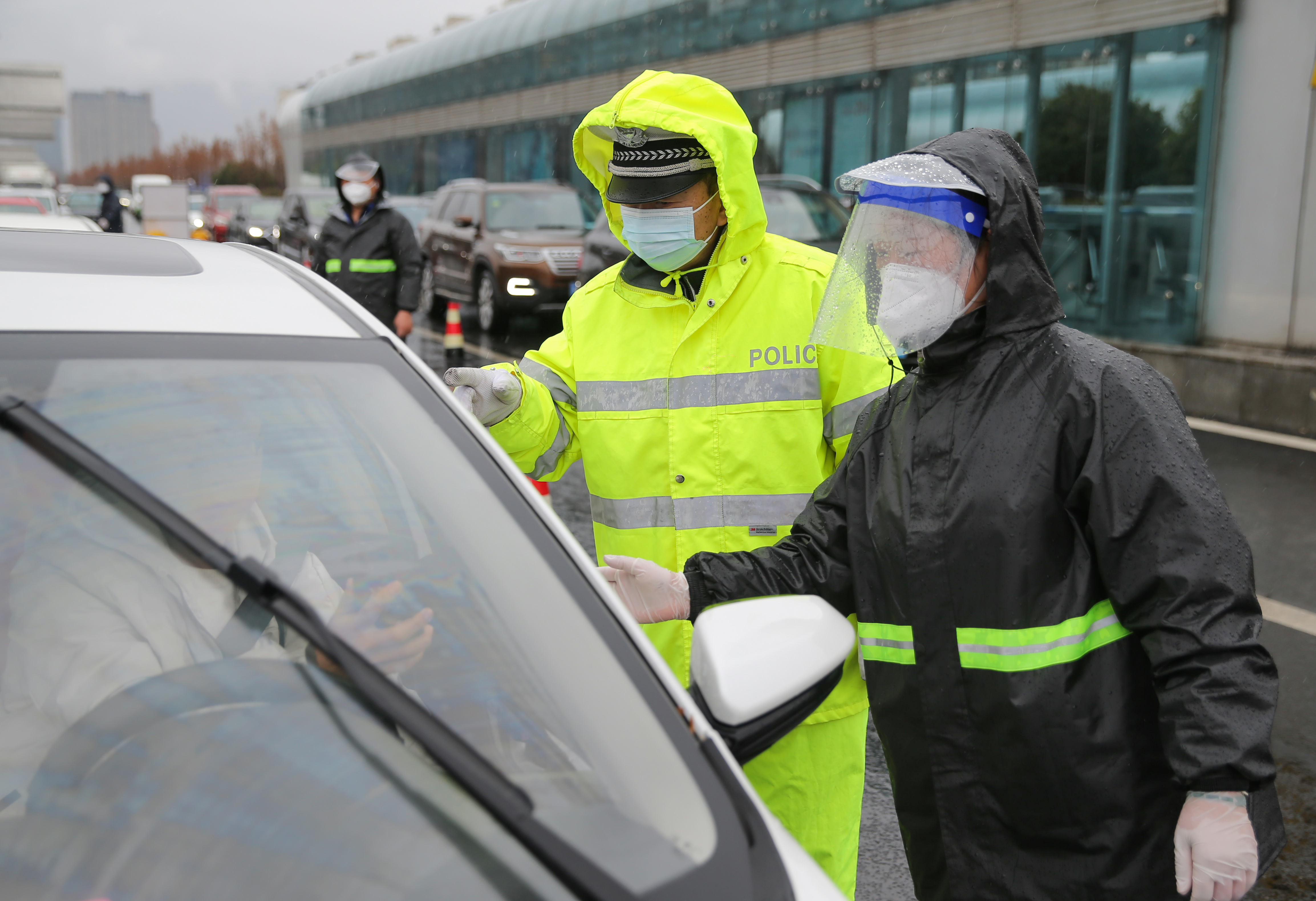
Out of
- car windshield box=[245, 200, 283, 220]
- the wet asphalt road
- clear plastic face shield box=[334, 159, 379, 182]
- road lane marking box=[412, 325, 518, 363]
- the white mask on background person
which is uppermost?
car windshield box=[245, 200, 283, 220]

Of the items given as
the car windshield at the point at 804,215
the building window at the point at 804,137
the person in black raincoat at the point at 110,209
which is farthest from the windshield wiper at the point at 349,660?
the person in black raincoat at the point at 110,209

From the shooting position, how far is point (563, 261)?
1478 cm

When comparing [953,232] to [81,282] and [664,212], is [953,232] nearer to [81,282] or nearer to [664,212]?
[664,212]

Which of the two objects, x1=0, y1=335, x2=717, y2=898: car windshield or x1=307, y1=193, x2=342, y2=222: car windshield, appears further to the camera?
x1=307, y1=193, x2=342, y2=222: car windshield

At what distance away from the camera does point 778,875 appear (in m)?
1.23

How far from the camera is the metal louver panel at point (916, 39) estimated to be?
11289mm

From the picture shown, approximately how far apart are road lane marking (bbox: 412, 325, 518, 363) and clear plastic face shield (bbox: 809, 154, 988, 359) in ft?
31.9

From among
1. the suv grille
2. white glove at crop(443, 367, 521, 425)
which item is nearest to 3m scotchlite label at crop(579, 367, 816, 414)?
white glove at crop(443, 367, 521, 425)

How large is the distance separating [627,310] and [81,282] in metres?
1.15

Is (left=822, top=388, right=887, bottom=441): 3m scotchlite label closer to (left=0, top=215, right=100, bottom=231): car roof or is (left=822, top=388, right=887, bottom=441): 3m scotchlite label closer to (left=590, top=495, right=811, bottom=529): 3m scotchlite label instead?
(left=590, top=495, right=811, bottom=529): 3m scotchlite label

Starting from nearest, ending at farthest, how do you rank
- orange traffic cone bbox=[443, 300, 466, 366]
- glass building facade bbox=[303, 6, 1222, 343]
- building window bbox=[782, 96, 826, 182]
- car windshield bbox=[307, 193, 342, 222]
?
1. orange traffic cone bbox=[443, 300, 466, 366]
2. glass building facade bbox=[303, 6, 1222, 343]
3. building window bbox=[782, 96, 826, 182]
4. car windshield bbox=[307, 193, 342, 222]

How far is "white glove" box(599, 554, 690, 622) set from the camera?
205cm

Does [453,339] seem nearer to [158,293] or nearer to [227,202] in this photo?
[158,293]

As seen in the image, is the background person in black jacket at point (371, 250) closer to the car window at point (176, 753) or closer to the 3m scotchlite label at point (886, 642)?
the 3m scotchlite label at point (886, 642)
